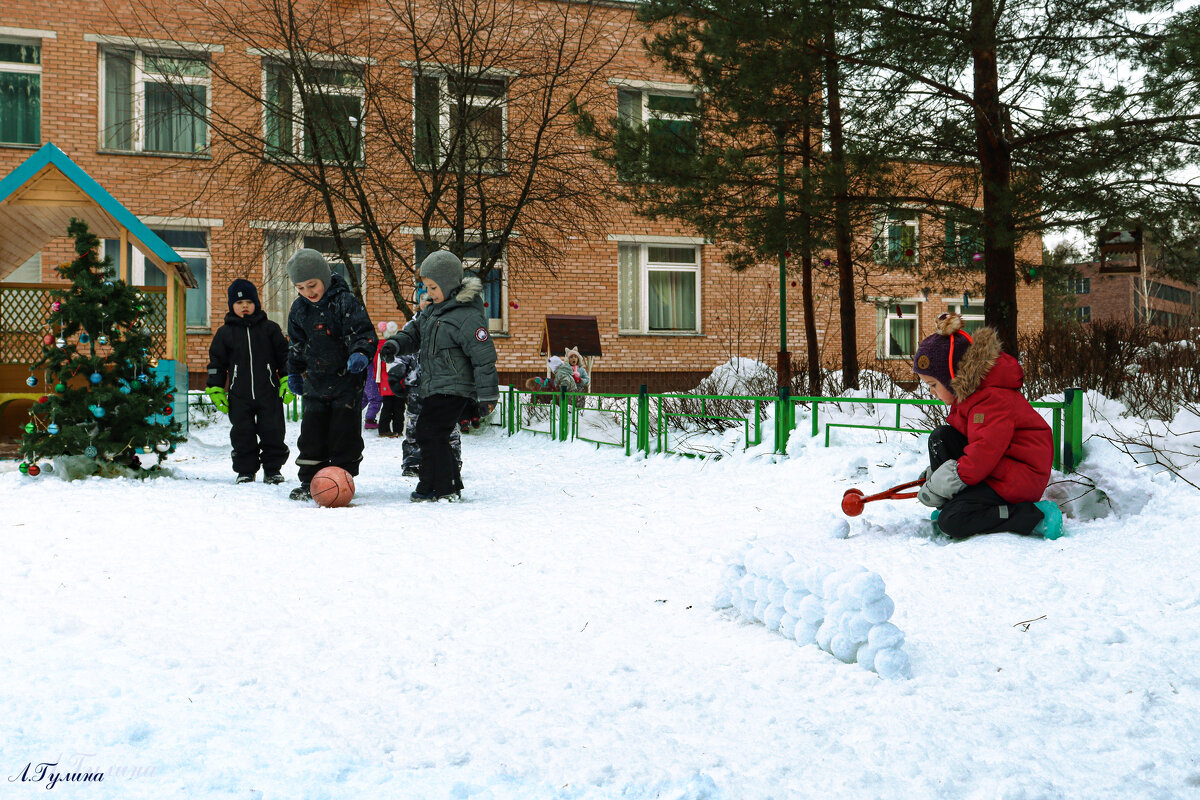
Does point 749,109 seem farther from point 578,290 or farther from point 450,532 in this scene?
point 578,290

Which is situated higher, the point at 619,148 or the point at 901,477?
the point at 619,148

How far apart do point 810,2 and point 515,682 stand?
6826 mm

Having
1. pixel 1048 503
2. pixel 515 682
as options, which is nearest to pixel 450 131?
pixel 1048 503

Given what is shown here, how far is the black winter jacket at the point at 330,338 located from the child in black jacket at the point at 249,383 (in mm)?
1067

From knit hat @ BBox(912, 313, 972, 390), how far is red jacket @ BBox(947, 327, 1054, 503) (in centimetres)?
7

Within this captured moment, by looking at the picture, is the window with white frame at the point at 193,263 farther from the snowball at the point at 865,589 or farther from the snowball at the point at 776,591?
the snowball at the point at 865,589

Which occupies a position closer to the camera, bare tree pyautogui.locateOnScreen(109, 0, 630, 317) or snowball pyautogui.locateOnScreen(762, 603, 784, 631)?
snowball pyautogui.locateOnScreen(762, 603, 784, 631)

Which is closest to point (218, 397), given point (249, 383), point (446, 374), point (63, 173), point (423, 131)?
point (249, 383)

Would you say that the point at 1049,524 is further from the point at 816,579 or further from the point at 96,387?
the point at 96,387

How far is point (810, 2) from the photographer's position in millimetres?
7914

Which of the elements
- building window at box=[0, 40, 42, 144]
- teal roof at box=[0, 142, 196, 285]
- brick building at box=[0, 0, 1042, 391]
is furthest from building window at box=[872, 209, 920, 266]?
building window at box=[0, 40, 42, 144]

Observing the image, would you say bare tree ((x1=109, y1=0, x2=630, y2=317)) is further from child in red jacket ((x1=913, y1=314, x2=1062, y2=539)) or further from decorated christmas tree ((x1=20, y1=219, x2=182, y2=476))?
child in red jacket ((x1=913, y1=314, x2=1062, y2=539))

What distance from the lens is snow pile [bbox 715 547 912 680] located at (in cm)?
304

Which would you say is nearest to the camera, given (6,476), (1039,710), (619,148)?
(1039,710)
